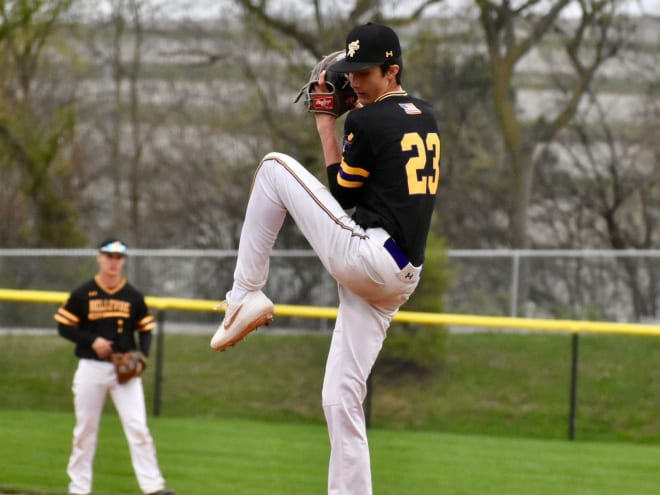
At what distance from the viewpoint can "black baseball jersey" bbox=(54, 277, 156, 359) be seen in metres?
8.38

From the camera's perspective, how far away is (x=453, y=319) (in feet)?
38.0

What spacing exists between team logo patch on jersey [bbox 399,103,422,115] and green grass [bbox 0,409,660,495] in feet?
13.9

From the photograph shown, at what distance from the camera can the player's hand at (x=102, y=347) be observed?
26.9 ft

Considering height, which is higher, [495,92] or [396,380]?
[495,92]

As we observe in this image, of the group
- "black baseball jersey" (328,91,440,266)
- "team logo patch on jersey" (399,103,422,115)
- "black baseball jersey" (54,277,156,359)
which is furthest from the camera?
"black baseball jersey" (54,277,156,359)

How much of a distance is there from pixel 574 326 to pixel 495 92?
9.13m

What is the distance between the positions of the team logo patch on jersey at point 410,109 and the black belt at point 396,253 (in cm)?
53

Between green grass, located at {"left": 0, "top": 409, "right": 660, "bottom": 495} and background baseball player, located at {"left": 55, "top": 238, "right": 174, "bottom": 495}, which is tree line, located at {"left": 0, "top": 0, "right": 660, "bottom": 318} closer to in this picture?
green grass, located at {"left": 0, "top": 409, "right": 660, "bottom": 495}

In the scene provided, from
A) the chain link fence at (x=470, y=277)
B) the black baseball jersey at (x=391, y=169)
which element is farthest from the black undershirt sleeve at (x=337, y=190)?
the chain link fence at (x=470, y=277)

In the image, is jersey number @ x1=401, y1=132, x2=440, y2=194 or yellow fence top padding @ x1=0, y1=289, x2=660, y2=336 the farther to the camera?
yellow fence top padding @ x1=0, y1=289, x2=660, y2=336

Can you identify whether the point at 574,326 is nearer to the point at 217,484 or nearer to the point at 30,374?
the point at 217,484

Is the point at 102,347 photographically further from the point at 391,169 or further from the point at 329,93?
the point at 391,169

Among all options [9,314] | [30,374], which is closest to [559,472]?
[30,374]

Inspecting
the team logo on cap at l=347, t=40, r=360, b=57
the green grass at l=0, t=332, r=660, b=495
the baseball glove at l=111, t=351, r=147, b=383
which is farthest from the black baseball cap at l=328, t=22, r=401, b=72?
the green grass at l=0, t=332, r=660, b=495
